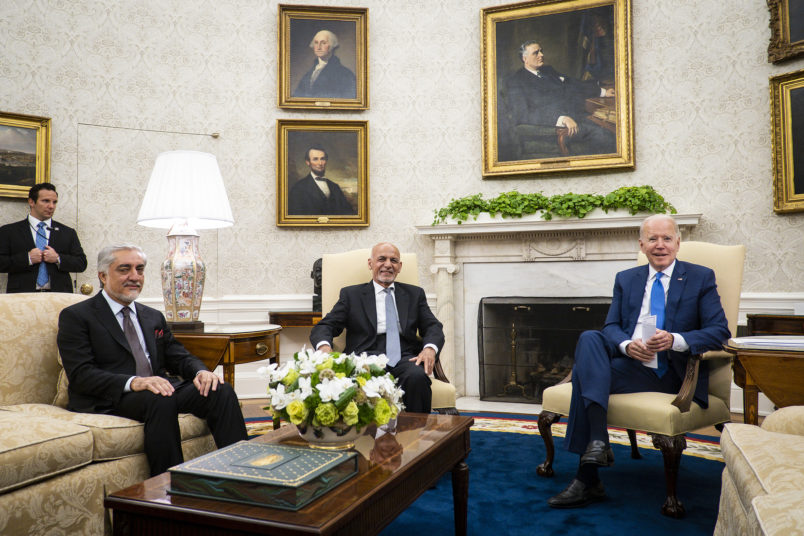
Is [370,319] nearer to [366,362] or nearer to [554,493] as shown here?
[554,493]

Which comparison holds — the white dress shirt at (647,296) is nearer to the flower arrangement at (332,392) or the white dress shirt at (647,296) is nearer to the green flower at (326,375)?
the flower arrangement at (332,392)

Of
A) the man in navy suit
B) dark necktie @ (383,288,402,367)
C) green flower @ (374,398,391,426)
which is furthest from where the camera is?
dark necktie @ (383,288,402,367)

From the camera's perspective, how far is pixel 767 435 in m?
1.93

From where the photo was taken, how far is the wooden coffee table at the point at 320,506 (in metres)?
1.46

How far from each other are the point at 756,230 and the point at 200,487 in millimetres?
5068

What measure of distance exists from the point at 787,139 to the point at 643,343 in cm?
310

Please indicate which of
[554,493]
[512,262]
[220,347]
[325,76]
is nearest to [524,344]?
[512,262]

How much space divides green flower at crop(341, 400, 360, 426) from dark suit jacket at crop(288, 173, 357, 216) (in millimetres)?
4186

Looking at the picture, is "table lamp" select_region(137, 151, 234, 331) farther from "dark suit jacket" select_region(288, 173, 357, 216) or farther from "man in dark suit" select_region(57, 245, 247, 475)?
"dark suit jacket" select_region(288, 173, 357, 216)

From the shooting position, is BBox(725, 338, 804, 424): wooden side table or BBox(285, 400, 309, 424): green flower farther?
BBox(725, 338, 804, 424): wooden side table

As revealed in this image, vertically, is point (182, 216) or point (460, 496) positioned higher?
point (182, 216)

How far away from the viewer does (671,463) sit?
2.64 meters

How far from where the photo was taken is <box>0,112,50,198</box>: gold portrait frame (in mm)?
5277

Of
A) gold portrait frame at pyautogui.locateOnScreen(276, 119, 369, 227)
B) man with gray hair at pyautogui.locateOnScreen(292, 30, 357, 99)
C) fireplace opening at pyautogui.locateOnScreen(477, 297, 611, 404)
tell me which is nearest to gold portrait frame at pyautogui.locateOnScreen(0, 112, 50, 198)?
gold portrait frame at pyautogui.locateOnScreen(276, 119, 369, 227)
